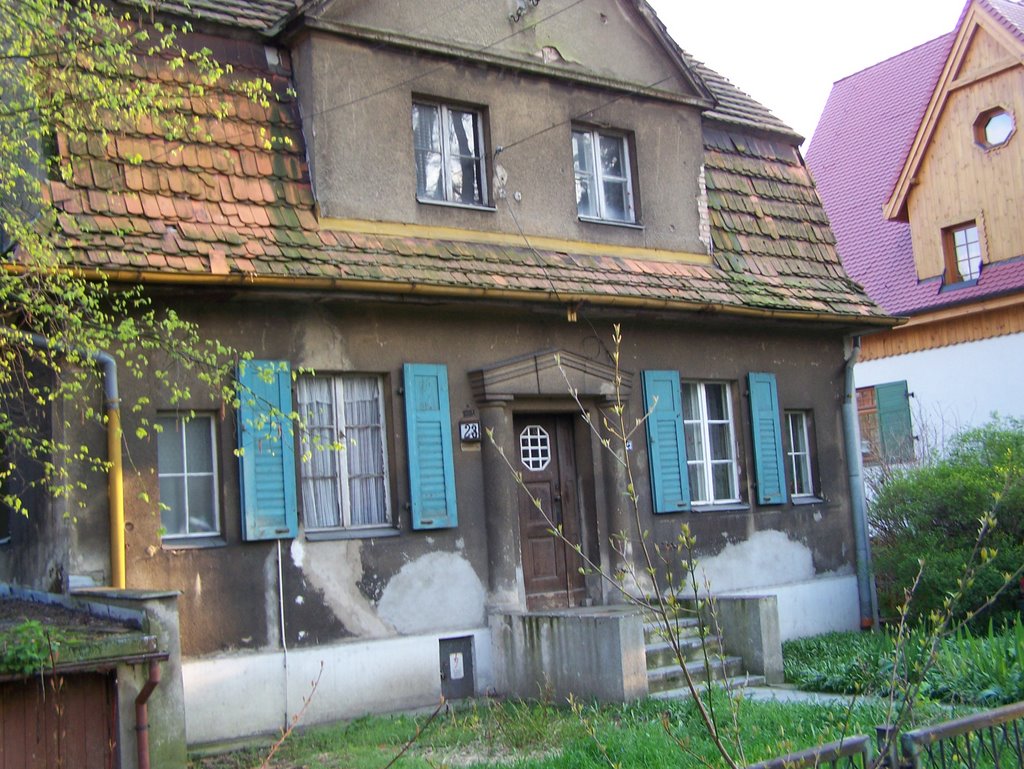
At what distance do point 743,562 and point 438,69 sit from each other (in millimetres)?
6360

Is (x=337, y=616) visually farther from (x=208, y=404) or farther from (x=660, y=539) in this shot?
(x=660, y=539)

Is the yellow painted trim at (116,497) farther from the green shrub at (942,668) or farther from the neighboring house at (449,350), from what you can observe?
the green shrub at (942,668)

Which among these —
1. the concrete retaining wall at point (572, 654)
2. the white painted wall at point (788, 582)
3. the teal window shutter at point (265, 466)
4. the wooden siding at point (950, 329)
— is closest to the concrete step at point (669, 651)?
the concrete retaining wall at point (572, 654)

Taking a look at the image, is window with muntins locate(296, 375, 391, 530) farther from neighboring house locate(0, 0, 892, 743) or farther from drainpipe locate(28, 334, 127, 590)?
drainpipe locate(28, 334, 127, 590)

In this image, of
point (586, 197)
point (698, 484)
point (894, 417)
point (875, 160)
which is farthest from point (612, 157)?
point (875, 160)

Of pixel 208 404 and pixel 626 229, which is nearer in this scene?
pixel 208 404

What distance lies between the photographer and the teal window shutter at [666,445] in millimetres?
12422

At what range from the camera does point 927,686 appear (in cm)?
955

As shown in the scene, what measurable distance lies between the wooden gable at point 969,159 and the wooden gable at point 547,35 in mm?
8382

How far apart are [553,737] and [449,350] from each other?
397 cm

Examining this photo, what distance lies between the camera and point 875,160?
24672mm

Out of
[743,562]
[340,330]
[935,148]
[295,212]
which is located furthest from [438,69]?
[935,148]

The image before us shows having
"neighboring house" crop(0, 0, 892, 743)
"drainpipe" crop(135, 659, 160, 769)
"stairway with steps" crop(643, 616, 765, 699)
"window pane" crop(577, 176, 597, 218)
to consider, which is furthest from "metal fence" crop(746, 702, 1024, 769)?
"window pane" crop(577, 176, 597, 218)

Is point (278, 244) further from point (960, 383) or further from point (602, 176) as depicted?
point (960, 383)
